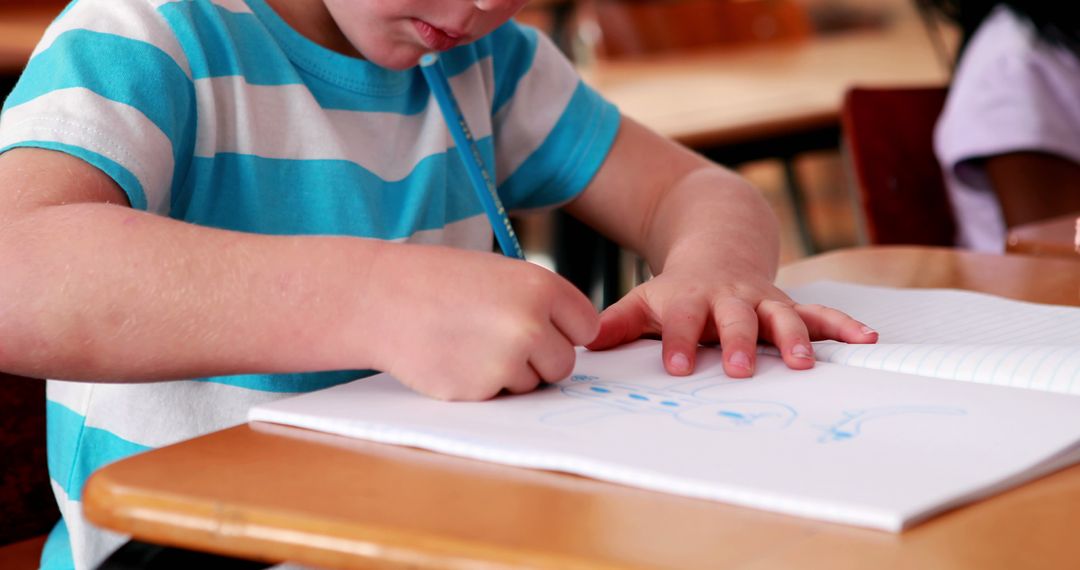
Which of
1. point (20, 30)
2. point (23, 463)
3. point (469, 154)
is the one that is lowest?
point (23, 463)

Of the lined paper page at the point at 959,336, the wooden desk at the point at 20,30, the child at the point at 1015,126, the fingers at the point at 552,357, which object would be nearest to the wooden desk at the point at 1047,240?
the lined paper page at the point at 959,336

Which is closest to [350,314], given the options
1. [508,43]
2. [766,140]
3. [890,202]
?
[508,43]

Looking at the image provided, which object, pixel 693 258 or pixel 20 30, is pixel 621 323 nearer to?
pixel 693 258

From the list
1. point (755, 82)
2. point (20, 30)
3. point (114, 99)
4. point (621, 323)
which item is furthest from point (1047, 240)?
point (20, 30)

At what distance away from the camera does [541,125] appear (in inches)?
39.4

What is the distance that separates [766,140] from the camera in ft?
6.85

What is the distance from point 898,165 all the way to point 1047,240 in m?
0.56

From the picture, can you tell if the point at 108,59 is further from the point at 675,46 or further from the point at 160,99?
the point at 675,46

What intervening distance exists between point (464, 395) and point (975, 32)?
1418mm

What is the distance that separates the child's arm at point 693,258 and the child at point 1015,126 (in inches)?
28.4

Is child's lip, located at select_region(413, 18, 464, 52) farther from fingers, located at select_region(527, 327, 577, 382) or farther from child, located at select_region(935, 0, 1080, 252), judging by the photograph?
child, located at select_region(935, 0, 1080, 252)

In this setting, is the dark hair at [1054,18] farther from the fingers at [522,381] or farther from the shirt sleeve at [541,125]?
the fingers at [522,381]

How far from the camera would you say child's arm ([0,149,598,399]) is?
0.54 m

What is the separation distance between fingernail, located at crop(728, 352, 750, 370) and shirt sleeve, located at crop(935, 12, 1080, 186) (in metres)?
1.07
